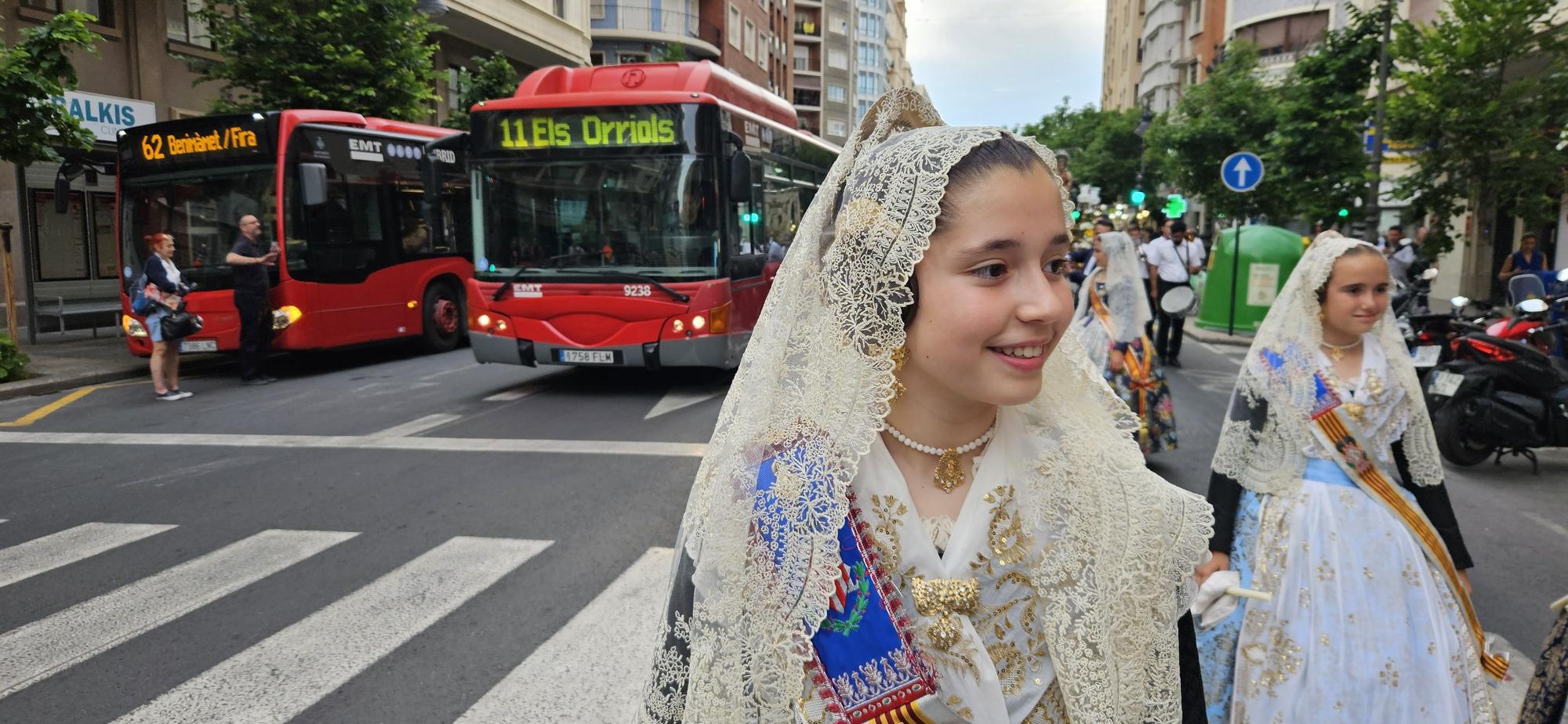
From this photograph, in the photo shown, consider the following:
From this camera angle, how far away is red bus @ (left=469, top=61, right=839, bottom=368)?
9.70 metres

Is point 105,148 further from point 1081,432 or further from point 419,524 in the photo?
point 1081,432

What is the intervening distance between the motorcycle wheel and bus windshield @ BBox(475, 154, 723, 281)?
6.14 m

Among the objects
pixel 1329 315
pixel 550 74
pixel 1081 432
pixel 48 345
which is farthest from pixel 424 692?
pixel 48 345

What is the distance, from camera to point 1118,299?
7.16 meters

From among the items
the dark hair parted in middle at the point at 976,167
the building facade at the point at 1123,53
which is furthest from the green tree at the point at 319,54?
the building facade at the point at 1123,53

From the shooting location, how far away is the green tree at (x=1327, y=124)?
A: 18906mm

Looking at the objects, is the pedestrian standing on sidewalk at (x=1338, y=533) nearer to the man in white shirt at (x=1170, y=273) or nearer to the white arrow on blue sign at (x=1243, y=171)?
the man in white shirt at (x=1170, y=273)

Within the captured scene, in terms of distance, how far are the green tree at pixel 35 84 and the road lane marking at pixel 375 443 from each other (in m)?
4.11

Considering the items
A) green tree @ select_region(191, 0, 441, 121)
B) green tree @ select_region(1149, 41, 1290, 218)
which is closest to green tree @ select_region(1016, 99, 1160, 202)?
green tree @ select_region(1149, 41, 1290, 218)

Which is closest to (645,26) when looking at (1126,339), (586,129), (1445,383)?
(586,129)

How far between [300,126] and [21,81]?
2.67 meters

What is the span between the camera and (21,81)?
411 inches

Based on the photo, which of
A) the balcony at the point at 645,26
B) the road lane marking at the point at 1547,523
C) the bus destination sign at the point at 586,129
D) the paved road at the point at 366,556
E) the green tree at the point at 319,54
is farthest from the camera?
the balcony at the point at 645,26

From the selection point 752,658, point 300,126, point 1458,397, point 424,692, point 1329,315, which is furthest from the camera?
point 300,126
